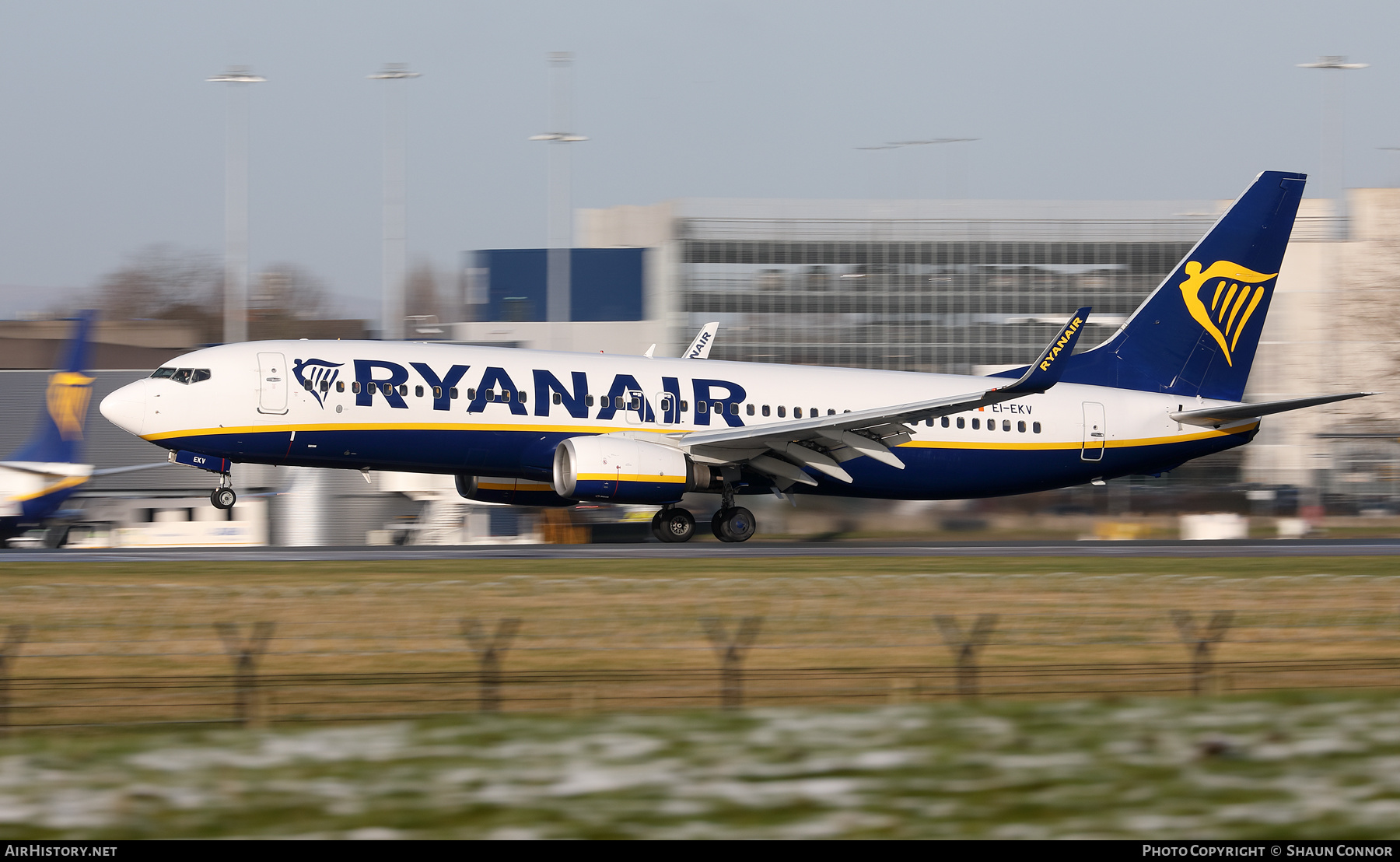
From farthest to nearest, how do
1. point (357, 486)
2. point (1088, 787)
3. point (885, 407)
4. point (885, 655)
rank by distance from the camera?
point (357, 486) < point (885, 407) < point (885, 655) < point (1088, 787)

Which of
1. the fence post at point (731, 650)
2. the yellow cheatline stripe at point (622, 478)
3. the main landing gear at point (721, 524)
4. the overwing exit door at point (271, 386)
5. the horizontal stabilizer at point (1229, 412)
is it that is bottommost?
the main landing gear at point (721, 524)

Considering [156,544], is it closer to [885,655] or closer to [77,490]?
[77,490]

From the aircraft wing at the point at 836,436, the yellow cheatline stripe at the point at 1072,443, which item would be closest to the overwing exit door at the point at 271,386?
the aircraft wing at the point at 836,436

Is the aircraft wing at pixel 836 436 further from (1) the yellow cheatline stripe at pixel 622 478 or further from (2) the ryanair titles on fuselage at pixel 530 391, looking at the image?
(1) the yellow cheatline stripe at pixel 622 478

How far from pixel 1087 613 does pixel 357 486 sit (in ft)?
92.2

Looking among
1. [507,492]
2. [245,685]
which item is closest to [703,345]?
[507,492]

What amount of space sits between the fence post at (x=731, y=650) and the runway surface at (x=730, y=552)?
10003mm

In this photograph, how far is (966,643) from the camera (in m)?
16.2

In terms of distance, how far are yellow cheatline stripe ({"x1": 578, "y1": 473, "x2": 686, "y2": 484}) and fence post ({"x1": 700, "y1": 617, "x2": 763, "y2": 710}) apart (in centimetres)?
1117

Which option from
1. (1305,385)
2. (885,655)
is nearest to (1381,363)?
(1305,385)

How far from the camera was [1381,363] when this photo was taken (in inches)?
3162

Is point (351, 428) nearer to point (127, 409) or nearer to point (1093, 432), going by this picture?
point (127, 409)

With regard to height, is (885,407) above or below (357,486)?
above

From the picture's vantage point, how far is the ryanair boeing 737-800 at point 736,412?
31.0 m
